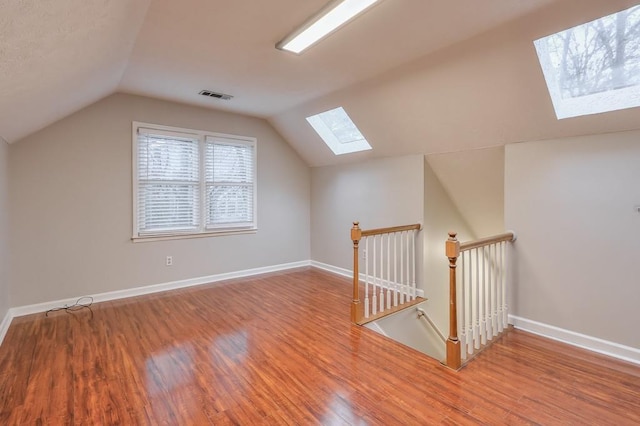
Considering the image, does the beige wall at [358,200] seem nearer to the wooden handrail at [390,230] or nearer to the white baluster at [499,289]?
the wooden handrail at [390,230]

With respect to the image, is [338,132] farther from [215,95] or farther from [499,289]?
[499,289]

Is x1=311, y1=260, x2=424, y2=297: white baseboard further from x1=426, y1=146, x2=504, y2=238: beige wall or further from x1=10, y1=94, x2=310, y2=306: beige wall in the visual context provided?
x1=426, y1=146, x2=504, y2=238: beige wall

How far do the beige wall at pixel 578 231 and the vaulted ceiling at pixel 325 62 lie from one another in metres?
0.22

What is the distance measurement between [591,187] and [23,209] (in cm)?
560

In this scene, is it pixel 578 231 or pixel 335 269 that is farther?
pixel 335 269

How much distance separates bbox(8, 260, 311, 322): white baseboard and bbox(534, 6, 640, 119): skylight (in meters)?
4.34

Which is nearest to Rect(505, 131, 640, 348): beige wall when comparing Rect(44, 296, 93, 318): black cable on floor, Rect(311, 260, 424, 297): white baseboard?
Rect(311, 260, 424, 297): white baseboard

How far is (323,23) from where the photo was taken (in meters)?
2.31

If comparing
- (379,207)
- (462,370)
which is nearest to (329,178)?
(379,207)

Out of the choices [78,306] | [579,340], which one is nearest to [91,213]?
[78,306]

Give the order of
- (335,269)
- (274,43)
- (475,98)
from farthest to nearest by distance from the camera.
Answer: (335,269) < (475,98) < (274,43)

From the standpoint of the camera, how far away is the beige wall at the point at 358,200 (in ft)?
13.5

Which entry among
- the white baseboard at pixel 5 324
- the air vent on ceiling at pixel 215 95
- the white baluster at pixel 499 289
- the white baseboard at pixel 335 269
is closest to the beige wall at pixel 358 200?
the white baseboard at pixel 335 269

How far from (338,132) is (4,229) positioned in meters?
4.11
